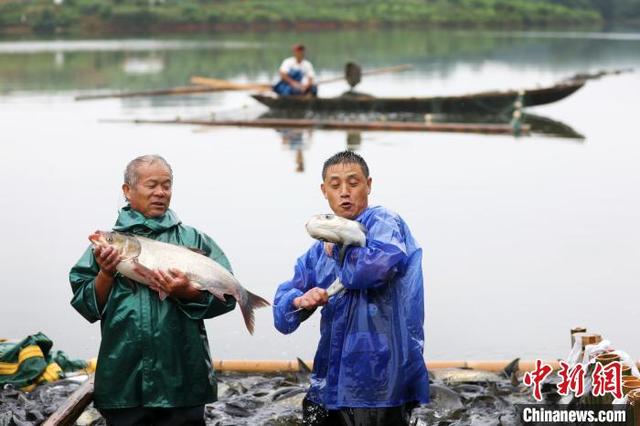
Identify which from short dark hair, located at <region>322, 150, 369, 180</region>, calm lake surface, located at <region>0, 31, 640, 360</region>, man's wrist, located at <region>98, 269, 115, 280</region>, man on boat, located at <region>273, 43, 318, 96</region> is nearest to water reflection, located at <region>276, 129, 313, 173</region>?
calm lake surface, located at <region>0, 31, 640, 360</region>

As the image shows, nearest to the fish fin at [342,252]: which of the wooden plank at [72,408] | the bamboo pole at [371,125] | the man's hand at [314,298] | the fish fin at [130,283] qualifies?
the man's hand at [314,298]

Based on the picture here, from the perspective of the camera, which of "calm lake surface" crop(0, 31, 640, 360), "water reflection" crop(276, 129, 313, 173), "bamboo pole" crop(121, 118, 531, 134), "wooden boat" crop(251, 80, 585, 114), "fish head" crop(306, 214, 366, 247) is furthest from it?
"wooden boat" crop(251, 80, 585, 114)

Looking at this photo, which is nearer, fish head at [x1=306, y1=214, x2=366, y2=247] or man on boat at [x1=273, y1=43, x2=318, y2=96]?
fish head at [x1=306, y1=214, x2=366, y2=247]

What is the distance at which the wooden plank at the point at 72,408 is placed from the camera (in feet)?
18.3

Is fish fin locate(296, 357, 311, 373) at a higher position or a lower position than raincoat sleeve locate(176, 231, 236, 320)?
lower

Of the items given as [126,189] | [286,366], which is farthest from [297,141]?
[126,189]

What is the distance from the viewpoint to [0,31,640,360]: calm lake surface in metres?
8.48

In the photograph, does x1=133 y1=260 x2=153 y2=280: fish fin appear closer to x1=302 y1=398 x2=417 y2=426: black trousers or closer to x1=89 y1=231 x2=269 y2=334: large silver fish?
x1=89 y1=231 x2=269 y2=334: large silver fish

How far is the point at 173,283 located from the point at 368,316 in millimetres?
704

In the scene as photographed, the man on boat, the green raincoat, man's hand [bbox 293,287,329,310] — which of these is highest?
the man on boat

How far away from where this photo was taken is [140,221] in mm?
4371

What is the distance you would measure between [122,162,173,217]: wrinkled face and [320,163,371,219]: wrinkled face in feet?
1.98

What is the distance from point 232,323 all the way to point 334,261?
4158 millimetres

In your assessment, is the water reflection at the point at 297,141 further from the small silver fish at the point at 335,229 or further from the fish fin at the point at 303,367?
the small silver fish at the point at 335,229
